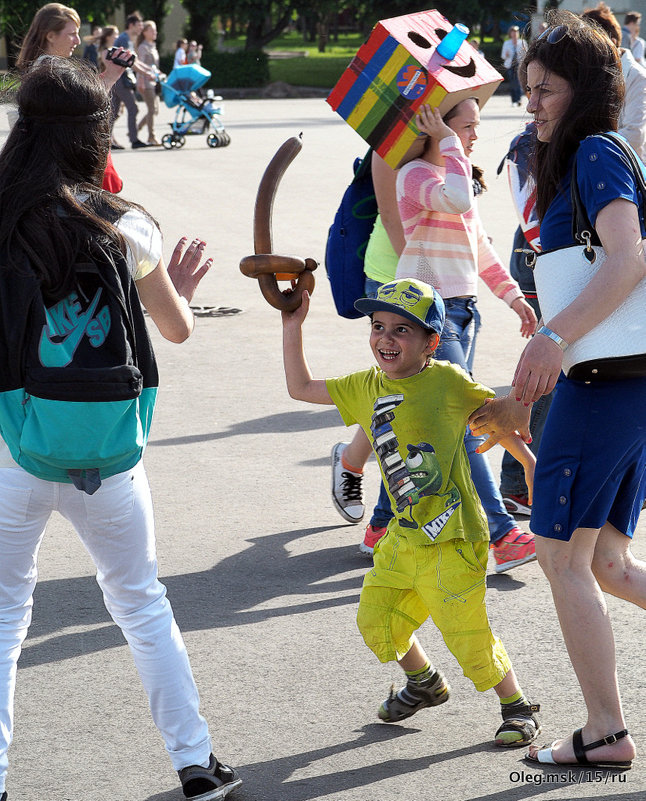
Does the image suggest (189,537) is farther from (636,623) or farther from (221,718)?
(636,623)

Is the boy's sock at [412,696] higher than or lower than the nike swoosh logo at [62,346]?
lower

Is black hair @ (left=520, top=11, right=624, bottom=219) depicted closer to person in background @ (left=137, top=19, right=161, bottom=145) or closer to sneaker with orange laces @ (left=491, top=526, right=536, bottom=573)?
sneaker with orange laces @ (left=491, top=526, right=536, bottom=573)

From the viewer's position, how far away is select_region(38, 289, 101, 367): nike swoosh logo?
281 cm

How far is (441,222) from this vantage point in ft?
15.6

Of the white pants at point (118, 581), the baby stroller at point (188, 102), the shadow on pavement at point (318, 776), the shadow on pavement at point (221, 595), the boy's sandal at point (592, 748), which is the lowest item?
the baby stroller at point (188, 102)

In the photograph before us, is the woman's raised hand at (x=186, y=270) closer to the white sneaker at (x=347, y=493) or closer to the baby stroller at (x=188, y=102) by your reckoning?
the white sneaker at (x=347, y=493)

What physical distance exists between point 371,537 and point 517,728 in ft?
5.09

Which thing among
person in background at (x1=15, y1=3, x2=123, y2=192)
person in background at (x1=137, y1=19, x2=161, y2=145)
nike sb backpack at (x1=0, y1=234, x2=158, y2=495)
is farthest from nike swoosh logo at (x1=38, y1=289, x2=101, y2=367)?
person in background at (x1=137, y1=19, x2=161, y2=145)

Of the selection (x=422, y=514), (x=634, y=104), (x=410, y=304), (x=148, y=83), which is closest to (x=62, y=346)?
(x=410, y=304)

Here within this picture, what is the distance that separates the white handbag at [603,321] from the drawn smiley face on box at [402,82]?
1.62 meters

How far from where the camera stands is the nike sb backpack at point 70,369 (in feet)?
9.20

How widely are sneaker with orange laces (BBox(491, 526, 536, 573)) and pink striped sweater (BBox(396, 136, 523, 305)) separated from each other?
1.00 metres

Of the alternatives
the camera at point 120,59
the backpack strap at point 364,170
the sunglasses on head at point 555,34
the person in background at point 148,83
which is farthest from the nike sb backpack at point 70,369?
the person in background at point 148,83

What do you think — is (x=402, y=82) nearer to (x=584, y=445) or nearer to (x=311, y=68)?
(x=584, y=445)
